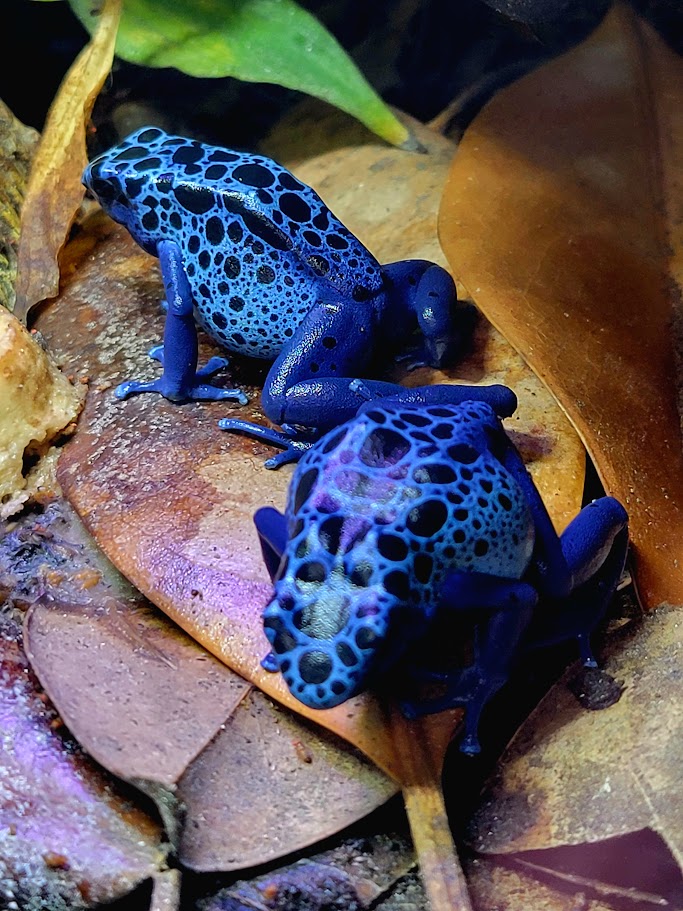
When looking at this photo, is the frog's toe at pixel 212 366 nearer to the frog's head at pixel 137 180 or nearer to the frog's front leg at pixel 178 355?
the frog's front leg at pixel 178 355

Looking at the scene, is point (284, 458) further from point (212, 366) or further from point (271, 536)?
point (212, 366)

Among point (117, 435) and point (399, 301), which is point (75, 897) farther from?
point (399, 301)

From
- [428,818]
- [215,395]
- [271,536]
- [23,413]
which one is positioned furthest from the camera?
[215,395]

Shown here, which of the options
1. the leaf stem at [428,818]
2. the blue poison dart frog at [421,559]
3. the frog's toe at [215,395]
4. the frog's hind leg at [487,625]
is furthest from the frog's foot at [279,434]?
the leaf stem at [428,818]

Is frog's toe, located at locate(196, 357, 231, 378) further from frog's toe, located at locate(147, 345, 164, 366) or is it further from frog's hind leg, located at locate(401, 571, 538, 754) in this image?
frog's hind leg, located at locate(401, 571, 538, 754)

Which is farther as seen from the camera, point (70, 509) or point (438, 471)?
point (70, 509)

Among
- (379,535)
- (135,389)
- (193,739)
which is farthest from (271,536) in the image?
(135,389)

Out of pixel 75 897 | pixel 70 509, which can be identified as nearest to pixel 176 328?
pixel 70 509
